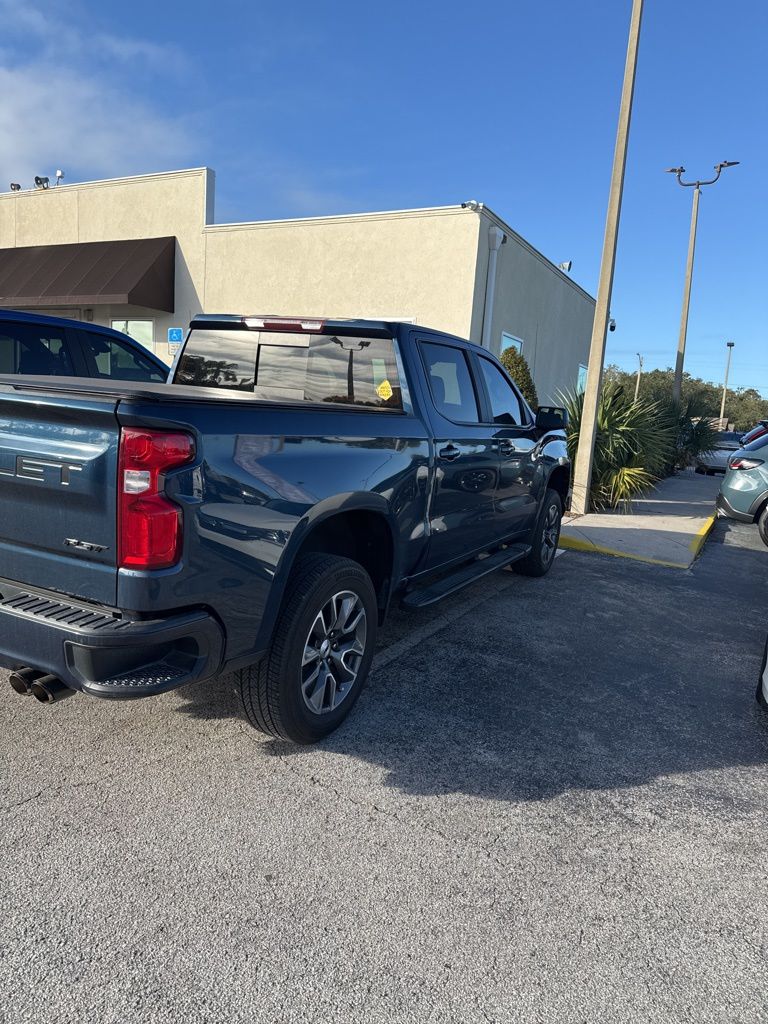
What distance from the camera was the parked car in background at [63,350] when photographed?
598cm

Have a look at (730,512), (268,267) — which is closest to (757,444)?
(730,512)

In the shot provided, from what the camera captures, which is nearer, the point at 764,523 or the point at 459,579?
the point at 459,579

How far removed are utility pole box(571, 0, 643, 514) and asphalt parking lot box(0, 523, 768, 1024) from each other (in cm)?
627

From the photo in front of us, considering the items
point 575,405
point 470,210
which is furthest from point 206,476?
point 470,210

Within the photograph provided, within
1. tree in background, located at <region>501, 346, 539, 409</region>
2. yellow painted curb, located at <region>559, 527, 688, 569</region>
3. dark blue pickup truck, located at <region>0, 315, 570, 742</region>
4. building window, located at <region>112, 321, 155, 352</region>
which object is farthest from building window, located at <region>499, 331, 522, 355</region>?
dark blue pickup truck, located at <region>0, 315, 570, 742</region>

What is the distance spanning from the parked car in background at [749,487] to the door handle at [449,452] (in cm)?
602

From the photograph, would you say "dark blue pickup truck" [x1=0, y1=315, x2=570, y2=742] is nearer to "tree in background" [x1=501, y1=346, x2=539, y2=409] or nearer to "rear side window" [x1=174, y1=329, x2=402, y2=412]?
"rear side window" [x1=174, y1=329, x2=402, y2=412]

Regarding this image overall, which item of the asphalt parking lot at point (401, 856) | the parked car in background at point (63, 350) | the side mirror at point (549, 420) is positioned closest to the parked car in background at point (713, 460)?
the side mirror at point (549, 420)

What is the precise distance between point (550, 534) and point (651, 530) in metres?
3.43

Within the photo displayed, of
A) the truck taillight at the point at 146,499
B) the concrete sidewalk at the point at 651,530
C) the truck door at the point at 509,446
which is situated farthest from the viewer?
the concrete sidewalk at the point at 651,530

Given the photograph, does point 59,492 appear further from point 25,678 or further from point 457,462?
point 457,462

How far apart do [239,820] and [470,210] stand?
13.2 metres

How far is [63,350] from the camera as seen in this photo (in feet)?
20.9

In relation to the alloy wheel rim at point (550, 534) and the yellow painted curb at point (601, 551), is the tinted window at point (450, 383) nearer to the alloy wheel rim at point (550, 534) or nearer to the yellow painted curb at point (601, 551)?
the alloy wheel rim at point (550, 534)
